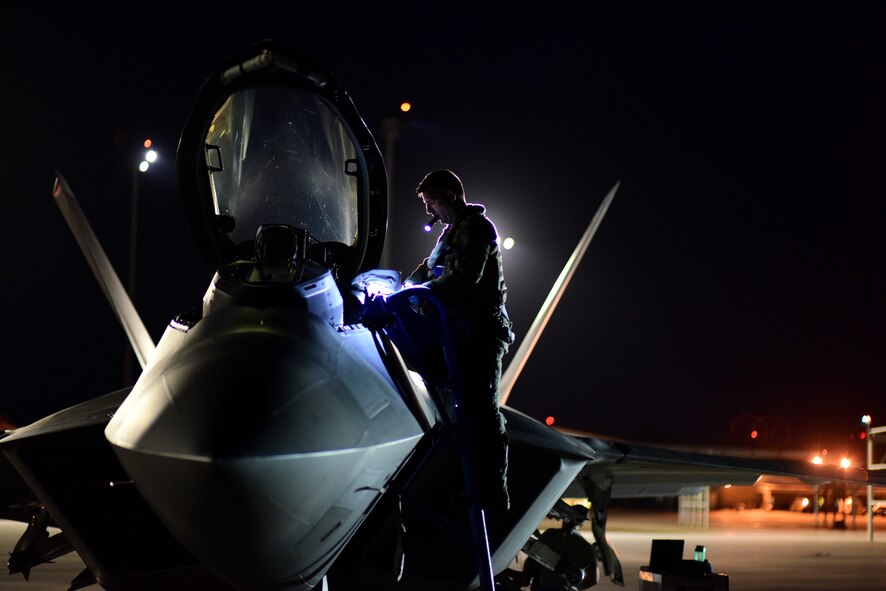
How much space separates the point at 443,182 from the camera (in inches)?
167

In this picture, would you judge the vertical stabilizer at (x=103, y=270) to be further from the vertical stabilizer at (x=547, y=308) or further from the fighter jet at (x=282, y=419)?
the vertical stabilizer at (x=547, y=308)

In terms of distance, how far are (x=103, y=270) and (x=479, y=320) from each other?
296 cm

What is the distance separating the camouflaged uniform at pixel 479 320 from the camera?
3852 mm

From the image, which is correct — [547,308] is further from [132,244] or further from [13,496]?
[132,244]

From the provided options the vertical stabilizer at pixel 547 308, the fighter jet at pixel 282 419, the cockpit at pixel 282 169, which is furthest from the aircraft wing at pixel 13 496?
the vertical stabilizer at pixel 547 308

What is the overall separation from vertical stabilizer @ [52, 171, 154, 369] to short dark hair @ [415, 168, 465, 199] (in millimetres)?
2474

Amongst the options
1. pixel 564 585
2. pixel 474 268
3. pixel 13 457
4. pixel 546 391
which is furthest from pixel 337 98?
pixel 546 391

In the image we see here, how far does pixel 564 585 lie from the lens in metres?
6.74

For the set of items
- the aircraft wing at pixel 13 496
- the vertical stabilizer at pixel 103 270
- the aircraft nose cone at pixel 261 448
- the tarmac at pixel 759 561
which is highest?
the vertical stabilizer at pixel 103 270

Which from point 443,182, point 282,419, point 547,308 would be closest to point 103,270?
point 443,182

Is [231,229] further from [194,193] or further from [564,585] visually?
[564,585]

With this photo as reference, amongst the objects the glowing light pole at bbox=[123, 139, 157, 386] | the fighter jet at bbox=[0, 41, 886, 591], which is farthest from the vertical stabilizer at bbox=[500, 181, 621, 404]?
the glowing light pole at bbox=[123, 139, 157, 386]

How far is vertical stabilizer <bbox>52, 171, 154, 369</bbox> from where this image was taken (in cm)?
570

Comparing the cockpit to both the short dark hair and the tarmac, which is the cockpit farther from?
the tarmac
